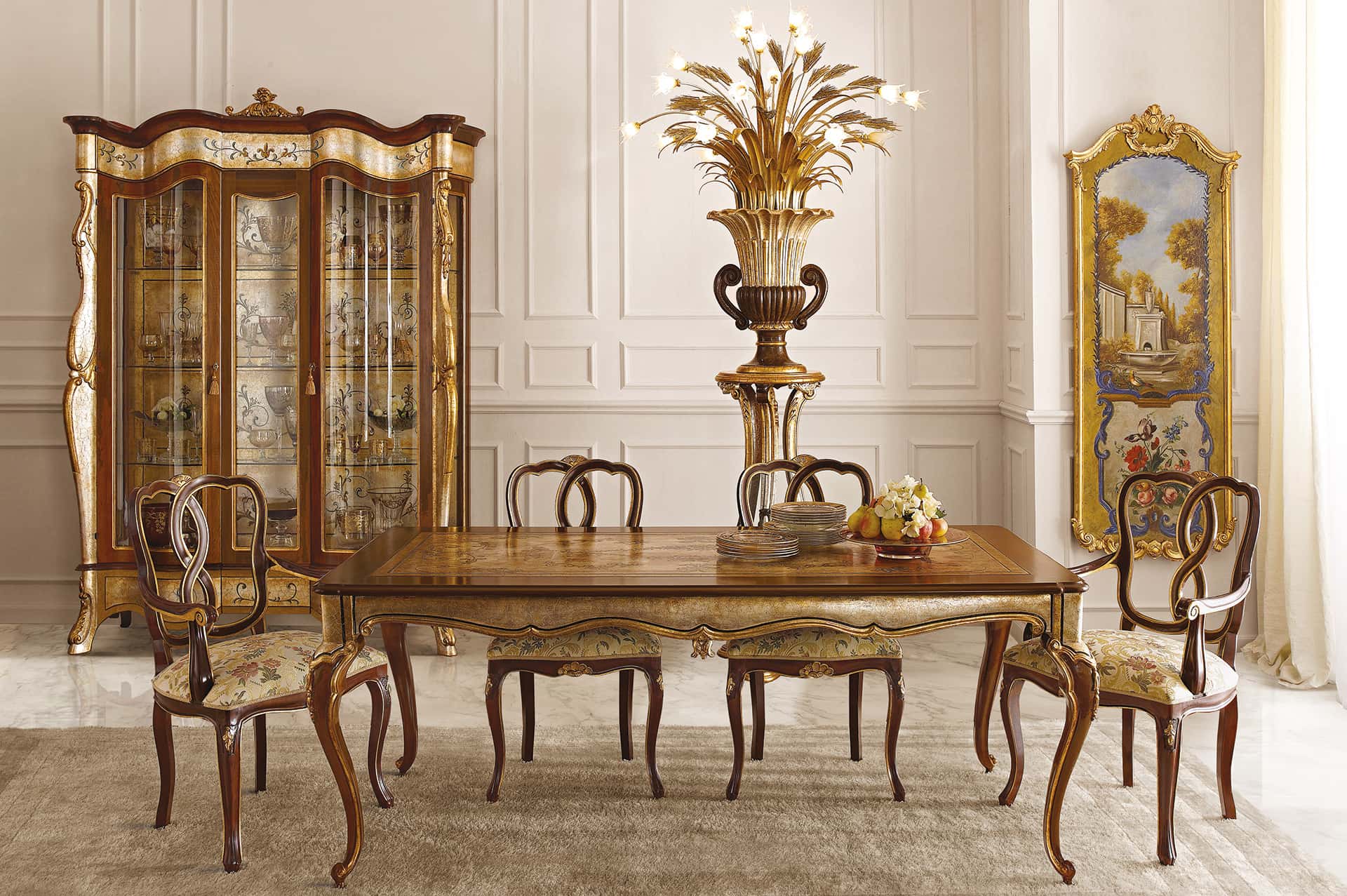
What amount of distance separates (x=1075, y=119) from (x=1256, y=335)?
43.6 inches

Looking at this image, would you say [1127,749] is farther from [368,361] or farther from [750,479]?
[368,361]

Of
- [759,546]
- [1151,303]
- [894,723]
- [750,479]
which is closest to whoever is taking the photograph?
[759,546]

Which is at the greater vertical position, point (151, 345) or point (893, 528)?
point (151, 345)

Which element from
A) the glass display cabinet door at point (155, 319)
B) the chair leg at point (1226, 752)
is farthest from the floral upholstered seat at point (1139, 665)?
the glass display cabinet door at point (155, 319)

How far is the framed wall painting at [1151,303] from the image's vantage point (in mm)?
4418

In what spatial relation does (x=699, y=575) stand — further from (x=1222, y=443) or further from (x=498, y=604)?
(x=1222, y=443)

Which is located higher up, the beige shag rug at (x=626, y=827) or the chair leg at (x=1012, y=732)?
the chair leg at (x=1012, y=732)

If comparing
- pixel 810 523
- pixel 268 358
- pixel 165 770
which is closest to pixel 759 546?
pixel 810 523

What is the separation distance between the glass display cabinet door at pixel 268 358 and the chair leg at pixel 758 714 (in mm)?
2277

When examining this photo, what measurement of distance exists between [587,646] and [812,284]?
1.88m

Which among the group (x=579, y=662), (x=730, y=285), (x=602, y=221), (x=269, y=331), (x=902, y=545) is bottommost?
(x=579, y=662)

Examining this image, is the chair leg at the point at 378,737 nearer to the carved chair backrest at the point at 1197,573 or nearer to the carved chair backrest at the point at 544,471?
the carved chair backrest at the point at 544,471

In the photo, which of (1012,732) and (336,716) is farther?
(1012,732)

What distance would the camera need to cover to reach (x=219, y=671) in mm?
2750
